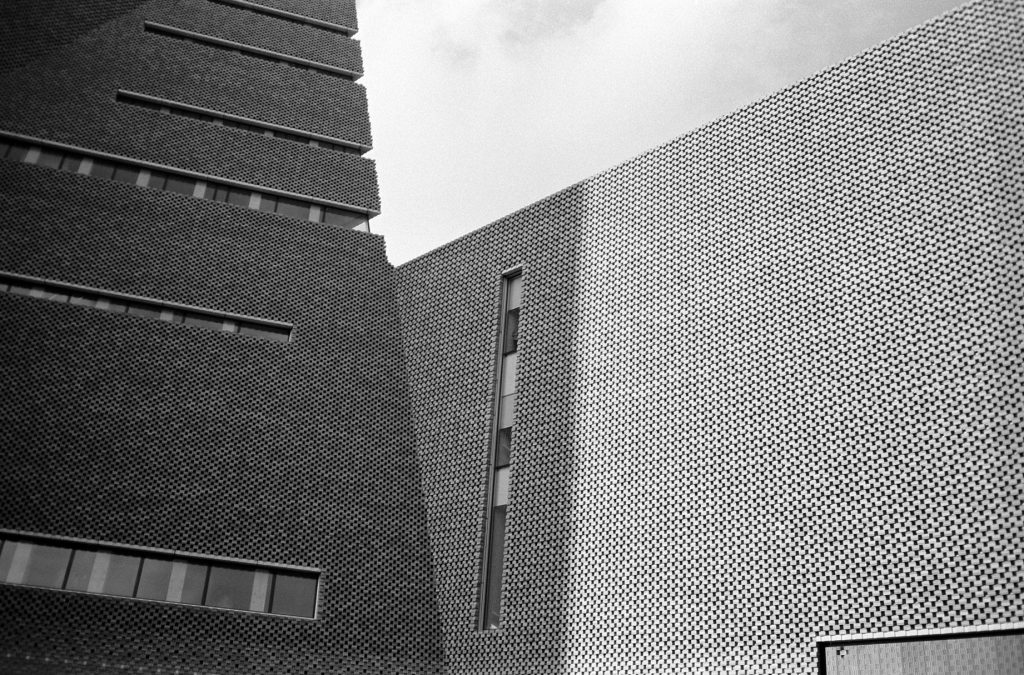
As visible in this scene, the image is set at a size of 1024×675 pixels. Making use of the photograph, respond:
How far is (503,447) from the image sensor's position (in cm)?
1983

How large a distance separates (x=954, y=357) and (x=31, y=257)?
17.9 meters

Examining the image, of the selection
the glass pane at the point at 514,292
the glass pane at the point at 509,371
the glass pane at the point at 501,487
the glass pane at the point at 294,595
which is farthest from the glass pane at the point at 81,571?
the glass pane at the point at 514,292

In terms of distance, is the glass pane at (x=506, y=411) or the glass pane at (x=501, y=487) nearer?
the glass pane at (x=501, y=487)

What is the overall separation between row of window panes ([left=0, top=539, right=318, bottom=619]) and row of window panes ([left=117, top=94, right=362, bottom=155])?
1180 centimetres

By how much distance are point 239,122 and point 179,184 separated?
3000mm

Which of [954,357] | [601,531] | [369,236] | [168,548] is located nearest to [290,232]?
[369,236]

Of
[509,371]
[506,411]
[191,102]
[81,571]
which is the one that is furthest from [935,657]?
[191,102]

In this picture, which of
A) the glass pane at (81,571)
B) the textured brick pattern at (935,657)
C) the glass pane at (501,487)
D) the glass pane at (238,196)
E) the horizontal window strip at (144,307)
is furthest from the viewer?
the glass pane at (238,196)

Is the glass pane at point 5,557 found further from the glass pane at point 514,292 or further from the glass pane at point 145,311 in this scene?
the glass pane at point 514,292

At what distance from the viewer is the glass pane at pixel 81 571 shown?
58.9 feet

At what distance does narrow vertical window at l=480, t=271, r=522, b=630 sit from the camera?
18.8 meters

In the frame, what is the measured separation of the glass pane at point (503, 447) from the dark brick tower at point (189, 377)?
2.15 meters

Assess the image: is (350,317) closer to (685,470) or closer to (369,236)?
(369,236)

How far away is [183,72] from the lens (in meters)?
26.3
